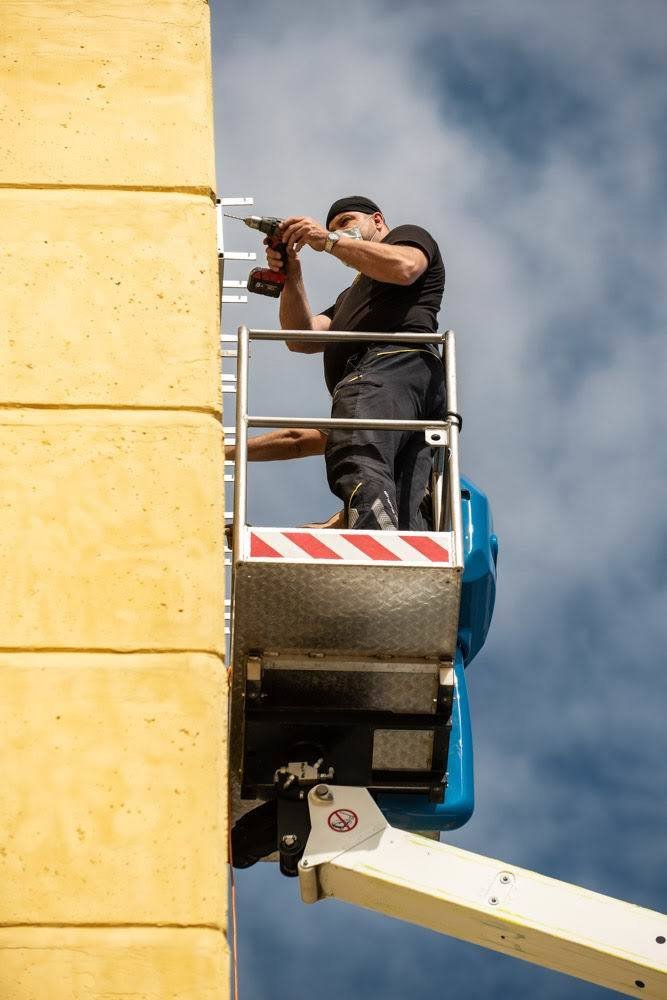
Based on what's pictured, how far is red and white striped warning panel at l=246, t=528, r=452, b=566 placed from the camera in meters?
6.76

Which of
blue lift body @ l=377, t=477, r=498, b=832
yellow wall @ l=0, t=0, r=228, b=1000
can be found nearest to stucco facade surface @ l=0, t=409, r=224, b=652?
yellow wall @ l=0, t=0, r=228, b=1000

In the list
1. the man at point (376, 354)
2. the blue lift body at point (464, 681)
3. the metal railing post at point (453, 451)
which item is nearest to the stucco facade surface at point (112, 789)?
the metal railing post at point (453, 451)

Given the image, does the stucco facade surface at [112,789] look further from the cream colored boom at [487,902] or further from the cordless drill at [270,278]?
the cordless drill at [270,278]

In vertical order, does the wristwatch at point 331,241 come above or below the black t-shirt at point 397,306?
above

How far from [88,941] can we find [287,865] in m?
1.37

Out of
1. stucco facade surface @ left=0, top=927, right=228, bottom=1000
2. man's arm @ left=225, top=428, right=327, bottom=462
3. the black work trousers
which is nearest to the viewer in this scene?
stucco facade surface @ left=0, top=927, right=228, bottom=1000

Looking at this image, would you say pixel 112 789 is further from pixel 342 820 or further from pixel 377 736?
pixel 377 736

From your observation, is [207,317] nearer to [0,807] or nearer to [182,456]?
[182,456]

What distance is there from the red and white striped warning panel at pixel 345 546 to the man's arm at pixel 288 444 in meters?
2.19

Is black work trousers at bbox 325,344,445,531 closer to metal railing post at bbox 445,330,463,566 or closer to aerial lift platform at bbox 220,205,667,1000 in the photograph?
aerial lift platform at bbox 220,205,667,1000

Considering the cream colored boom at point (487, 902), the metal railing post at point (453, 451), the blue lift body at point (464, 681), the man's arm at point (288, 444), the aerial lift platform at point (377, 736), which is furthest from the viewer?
the man's arm at point (288, 444)

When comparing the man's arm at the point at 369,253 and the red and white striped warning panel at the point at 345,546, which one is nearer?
the red and white striped warning panel at the point at 345,546

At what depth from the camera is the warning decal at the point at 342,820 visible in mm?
7031

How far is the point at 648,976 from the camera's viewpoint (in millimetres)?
6539
